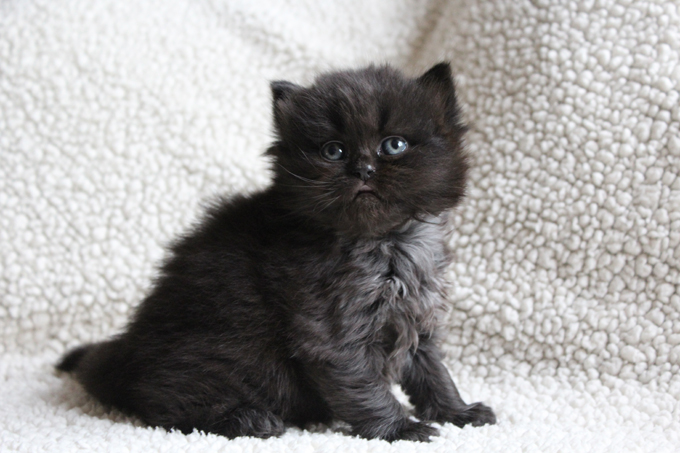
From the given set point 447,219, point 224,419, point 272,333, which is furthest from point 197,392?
point 447,219

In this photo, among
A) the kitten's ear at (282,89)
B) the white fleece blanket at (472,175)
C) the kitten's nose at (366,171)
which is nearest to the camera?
the kitten's nose at (366,171)

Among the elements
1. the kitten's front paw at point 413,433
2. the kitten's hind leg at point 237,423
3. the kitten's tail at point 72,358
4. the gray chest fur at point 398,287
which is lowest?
the kitten's tail at point 72,358

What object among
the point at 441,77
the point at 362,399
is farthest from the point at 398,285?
the point at 441,77

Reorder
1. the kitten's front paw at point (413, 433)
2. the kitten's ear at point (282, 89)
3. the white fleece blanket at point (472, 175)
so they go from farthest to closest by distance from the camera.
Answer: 1. the white fleece blanket at point (472, 175)
2. the kitten's ear at point (282, 89)
3. the kitten's front paw at point (413, 433)

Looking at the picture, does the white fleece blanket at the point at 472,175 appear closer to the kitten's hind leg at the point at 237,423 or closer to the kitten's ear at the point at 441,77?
the kitten's hind leg at the point at 237,423

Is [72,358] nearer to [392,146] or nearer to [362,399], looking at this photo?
[362,399]

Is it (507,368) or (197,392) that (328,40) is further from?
(197,392)

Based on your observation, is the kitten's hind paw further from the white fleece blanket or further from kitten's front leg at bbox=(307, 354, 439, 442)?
kitten's front leg at bbox=(307, 354, 439, 442)

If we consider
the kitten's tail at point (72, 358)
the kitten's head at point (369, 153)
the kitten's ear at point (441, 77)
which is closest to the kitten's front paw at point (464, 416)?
the kitten's head at point (369, 153)
